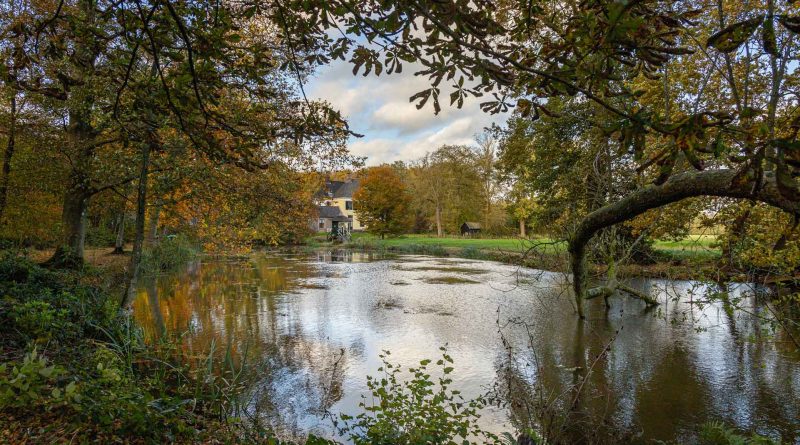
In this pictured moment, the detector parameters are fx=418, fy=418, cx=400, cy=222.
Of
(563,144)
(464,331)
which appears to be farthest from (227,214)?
(563,144)

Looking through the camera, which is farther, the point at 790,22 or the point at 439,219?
the point at 439,219

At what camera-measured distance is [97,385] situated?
3510mm

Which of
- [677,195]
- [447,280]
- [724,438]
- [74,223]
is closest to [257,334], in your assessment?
[74,223]

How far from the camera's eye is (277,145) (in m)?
10.4

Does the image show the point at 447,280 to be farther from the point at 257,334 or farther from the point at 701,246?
the point at 701,246

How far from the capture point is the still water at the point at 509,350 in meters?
5.46

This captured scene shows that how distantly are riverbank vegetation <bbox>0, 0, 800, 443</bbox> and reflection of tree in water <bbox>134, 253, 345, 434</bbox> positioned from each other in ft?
2.44

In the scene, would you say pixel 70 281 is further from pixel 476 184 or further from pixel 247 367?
pixel 476 184

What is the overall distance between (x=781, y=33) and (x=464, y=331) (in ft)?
25.0

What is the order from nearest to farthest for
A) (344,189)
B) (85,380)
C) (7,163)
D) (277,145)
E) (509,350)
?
(85,380)
(509,350)
(277,145)
(7,163)
(344,189)

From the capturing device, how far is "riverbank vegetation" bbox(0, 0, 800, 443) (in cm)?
192

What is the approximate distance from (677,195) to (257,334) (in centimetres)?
858

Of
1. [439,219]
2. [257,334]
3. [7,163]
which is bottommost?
[257,334]

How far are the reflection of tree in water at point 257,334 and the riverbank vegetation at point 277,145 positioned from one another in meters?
0.75
